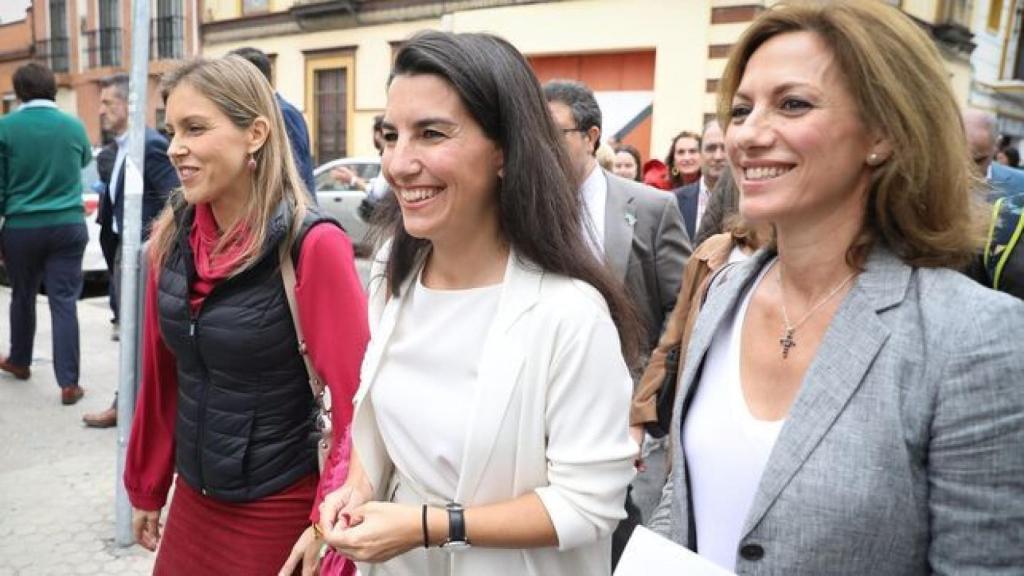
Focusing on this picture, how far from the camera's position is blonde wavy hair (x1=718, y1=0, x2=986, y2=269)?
3.98 feet

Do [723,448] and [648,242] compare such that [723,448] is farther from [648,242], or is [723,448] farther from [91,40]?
[91,40]

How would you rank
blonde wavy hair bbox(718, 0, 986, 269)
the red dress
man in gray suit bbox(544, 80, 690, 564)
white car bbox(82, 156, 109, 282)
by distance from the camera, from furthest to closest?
white car bbox(82, 156, 109, 282) → man in gray suit bbox(544, 80, 690, 564) → the red dress → blonde wavy hair bbox(718, 0, 986, 269)

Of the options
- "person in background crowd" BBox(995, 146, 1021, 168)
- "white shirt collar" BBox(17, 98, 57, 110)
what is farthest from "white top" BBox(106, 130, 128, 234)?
"person in background crowd" BBox(995, 146, 1021, 168)

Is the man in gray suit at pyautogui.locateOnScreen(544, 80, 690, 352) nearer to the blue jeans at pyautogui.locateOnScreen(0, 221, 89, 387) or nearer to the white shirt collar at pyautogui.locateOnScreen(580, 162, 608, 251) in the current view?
the white shirt collar at pyautogui.locateOnScreen(580, 162, 608, 251)

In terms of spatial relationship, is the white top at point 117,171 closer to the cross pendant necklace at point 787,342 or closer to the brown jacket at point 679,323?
the brown jacket at point 679,323

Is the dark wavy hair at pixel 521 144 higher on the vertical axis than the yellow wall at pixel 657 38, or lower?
lower

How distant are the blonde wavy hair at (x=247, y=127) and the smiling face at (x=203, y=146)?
3 cm

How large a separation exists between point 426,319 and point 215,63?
1.11m

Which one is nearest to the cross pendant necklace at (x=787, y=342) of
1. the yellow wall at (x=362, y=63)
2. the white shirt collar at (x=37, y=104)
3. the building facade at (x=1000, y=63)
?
the white shirt collar at (x=37, y=104)

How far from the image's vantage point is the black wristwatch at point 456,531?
1430 millimetres

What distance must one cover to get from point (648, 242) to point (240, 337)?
1.75 m

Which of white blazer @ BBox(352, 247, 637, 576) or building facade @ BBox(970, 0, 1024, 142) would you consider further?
building facade @ BBox(970, 0, 1024, 142)

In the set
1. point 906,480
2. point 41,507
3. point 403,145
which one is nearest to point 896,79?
point 906,480

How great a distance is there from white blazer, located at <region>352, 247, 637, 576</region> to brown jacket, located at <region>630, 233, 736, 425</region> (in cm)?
131
